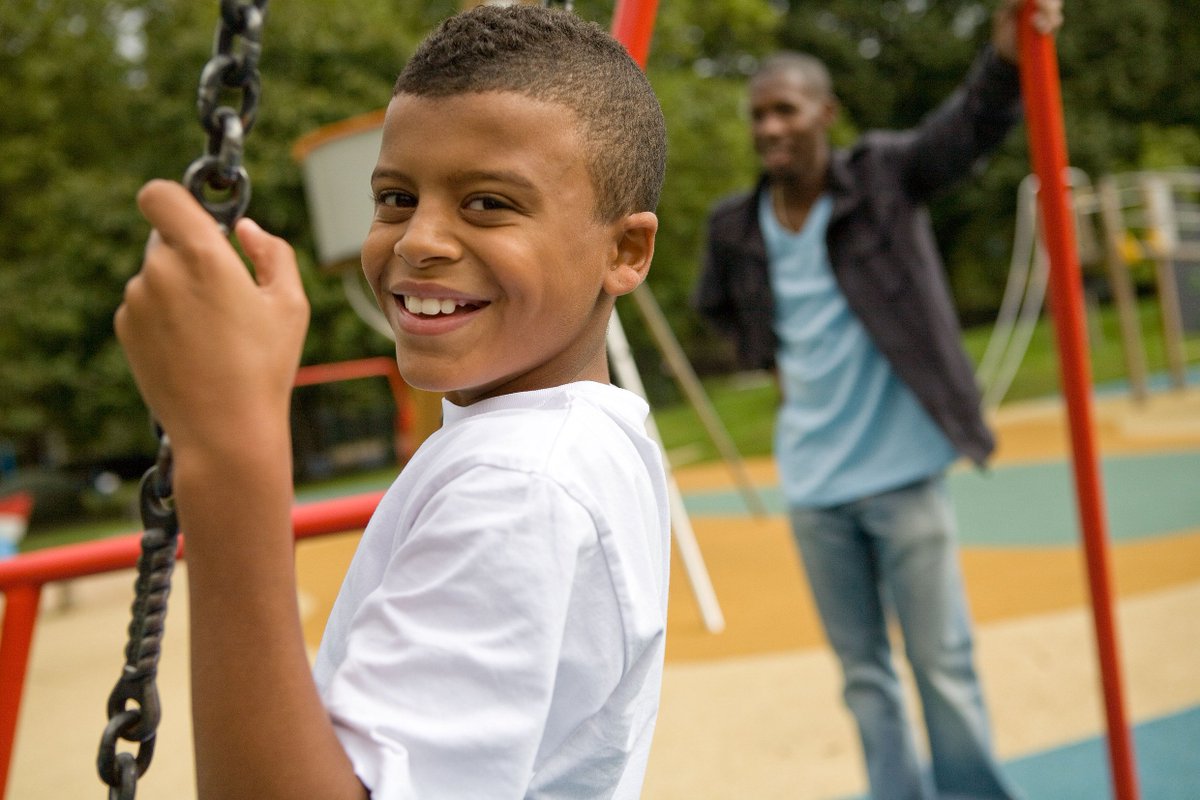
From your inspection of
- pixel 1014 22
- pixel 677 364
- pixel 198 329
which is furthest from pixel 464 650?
pixel 677 364

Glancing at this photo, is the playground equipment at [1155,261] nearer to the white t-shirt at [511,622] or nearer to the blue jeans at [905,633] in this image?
the blue jeans at [905,633]

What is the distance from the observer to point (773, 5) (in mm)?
28531

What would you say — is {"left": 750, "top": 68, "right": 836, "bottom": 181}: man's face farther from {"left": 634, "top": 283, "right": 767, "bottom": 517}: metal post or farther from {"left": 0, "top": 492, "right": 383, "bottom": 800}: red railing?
{"left": 634, "top": 283, "right": 767, "bottom": 517}: metal post

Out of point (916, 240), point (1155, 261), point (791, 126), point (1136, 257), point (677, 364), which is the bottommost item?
point (1136, 257)

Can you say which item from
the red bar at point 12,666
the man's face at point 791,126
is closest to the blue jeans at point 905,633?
the man's face at point 791,126

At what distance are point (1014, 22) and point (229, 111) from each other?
2.06m

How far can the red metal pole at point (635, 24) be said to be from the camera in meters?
1.68

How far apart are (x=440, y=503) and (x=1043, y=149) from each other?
189 centimetres

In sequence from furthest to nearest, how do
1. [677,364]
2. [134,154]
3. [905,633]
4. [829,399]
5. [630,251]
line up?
[134,154] → [677,364] → [829,399] → [905,633] → [630,251]

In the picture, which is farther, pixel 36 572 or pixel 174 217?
pixel 36 572

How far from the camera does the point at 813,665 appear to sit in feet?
14.3

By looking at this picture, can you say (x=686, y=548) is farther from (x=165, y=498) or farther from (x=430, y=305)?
(x=165, y=498)

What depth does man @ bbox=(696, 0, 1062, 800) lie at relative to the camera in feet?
8.89

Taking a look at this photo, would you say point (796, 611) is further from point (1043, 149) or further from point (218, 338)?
point (218, 338)
